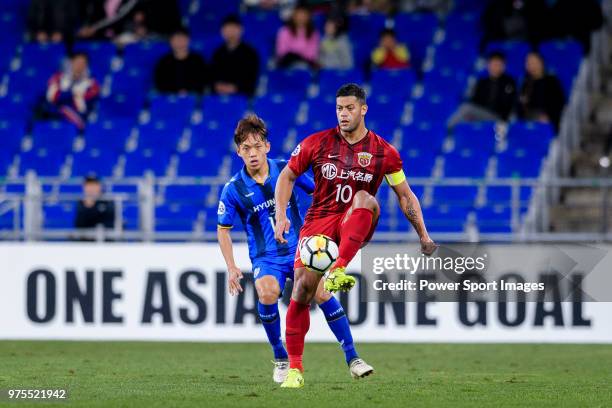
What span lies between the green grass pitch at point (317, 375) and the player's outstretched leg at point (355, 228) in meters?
0.92

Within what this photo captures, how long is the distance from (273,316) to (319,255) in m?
1.19

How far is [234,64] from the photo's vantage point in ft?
65.9

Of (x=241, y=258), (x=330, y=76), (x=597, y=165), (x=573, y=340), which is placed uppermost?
(x=330, y=76)

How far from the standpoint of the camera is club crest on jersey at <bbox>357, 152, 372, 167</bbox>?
9.38 metres

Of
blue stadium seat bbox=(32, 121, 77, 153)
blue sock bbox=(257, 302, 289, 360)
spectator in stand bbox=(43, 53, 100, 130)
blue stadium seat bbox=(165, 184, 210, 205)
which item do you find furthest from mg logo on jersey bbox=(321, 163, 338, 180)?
spectator in stand bbox=(43, 53, 100, 130)

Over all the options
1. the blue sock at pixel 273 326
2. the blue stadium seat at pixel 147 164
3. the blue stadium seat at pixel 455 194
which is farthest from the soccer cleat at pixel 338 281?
the blue stadium seat at pixel 147 164

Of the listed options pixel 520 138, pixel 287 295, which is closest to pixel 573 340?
pixel 287 295

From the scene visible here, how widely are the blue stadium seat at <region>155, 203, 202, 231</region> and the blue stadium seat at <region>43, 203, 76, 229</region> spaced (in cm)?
119

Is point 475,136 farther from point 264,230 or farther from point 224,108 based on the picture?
point 264,230

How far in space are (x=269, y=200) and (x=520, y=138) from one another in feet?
28.7

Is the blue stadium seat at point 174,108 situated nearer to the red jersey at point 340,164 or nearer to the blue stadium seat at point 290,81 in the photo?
the blue stadium seat at point 290,81

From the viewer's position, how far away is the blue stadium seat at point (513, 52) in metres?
19.9

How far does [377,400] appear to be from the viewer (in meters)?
8.74

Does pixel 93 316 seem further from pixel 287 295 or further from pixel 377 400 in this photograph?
pixel 377 400
